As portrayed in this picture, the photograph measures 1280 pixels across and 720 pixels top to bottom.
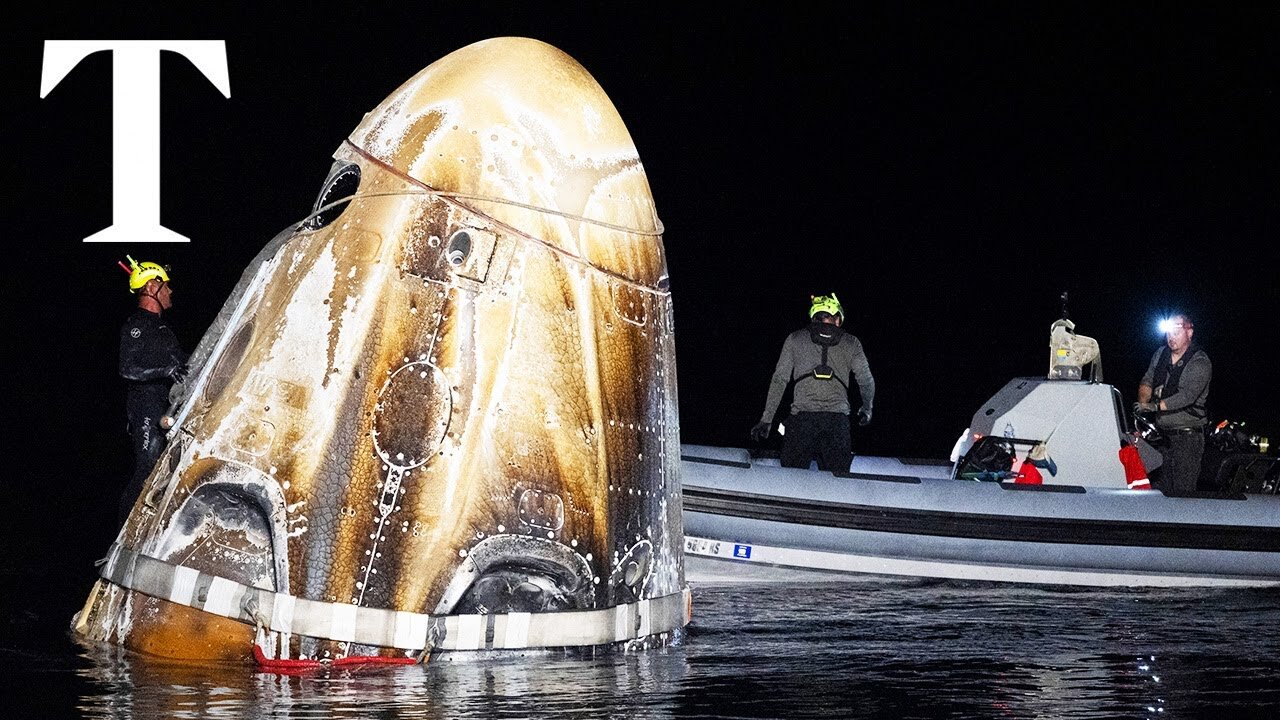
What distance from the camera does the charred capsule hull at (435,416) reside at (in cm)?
438

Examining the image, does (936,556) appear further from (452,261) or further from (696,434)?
(696,434)

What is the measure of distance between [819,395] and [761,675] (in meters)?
4.87

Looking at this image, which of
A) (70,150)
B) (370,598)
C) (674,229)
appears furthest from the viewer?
(674,229)

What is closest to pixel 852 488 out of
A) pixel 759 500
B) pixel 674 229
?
pixel 759 500

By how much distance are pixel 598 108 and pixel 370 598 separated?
156 centimetres

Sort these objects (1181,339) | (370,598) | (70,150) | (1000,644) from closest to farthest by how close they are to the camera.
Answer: (370,598) < (1000,644) < (1181,339) < (70,150)

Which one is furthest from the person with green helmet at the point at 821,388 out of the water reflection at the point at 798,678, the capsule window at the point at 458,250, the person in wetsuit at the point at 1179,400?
the capsule window at the point at 458,250

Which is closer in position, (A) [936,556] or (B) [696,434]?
(A) [936,556]

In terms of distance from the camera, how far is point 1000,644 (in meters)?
6.02

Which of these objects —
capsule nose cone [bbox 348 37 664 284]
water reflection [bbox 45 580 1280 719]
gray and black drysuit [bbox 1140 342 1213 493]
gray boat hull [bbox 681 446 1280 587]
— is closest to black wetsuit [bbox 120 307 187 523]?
water reflection [bbox 45 580 1280 719]

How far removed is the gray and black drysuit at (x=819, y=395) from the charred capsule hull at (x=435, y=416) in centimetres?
475

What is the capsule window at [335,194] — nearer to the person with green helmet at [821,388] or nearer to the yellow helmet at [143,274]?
the yellow helmet at [143,274]

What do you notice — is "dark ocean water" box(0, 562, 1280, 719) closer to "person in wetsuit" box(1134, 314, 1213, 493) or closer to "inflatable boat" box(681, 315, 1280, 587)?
"inflatable boat" box(681, 315, 1280, 587)

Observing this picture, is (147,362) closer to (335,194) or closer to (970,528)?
(335,194)
